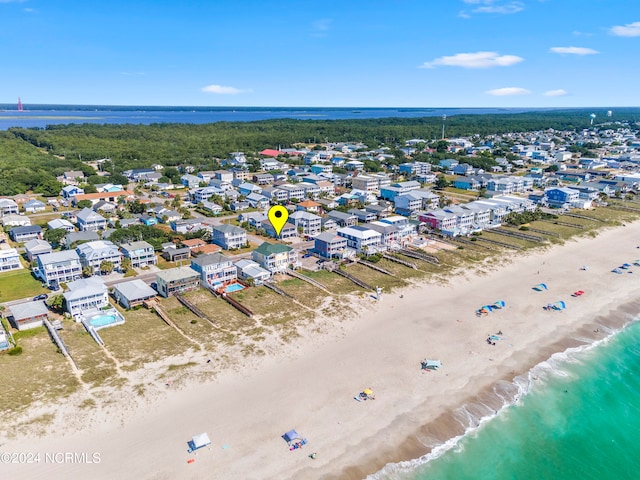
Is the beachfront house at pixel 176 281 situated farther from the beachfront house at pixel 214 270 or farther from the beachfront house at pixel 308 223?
the beachfront house at pixel 308 223

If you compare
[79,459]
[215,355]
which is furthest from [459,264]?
[79,459]

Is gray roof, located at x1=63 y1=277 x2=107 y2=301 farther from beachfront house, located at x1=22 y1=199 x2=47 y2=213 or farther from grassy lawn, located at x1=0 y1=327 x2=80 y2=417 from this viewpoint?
beachfront house, located at x1=22 y1=199 x2=47 y2=213

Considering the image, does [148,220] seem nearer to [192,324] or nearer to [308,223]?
[308,223]

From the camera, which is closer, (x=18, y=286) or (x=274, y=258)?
(x=18, y=286)

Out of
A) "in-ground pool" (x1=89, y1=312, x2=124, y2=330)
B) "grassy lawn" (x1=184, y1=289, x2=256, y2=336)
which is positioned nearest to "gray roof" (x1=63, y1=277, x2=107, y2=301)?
"in-ground pool" (x1=89, y1=312, x2=124, y2=330)

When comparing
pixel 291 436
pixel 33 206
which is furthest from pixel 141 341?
pixel 33 206

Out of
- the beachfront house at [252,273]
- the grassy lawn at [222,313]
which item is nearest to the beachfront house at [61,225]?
the grassy lawn at [222,313]

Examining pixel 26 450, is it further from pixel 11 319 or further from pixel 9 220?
pixel 9 220
